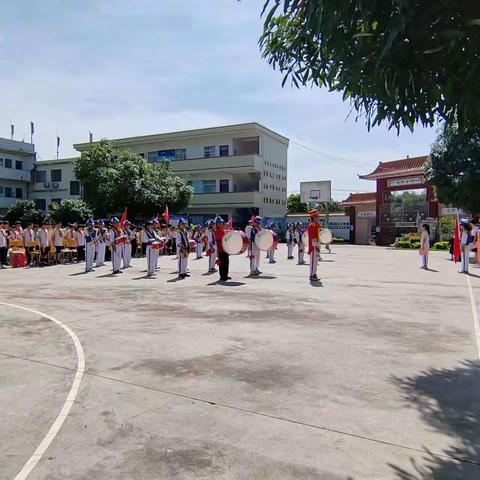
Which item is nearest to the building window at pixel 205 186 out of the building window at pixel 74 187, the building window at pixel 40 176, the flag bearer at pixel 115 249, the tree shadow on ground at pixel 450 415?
the building window at pixel 74 187

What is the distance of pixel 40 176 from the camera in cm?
6075

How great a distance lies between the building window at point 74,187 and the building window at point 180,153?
12.8 metres

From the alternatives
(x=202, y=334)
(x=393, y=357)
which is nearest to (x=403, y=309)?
(x=393, y=357)

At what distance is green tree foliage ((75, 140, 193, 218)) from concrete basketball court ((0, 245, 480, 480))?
2653cm

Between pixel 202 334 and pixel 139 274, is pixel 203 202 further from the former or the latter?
pixel 202 334

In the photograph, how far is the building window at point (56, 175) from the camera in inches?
2335

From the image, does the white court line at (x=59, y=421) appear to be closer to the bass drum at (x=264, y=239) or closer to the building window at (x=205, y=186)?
the bass drum at (x=264, y=239)

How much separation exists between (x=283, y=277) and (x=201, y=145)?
123 feet

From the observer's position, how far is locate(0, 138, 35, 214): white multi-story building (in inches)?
2306

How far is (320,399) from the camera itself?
5.09m

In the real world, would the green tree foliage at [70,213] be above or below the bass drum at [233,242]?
above

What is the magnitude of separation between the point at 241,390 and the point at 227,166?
4467cm

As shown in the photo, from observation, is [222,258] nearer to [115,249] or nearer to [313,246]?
[313,246]

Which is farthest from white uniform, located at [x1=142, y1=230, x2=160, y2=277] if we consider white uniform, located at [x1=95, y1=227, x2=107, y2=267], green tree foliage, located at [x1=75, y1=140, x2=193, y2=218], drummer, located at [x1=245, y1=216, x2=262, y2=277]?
green tree foliage, located at [x1=75, y1=140, x2=193, y2=218]
